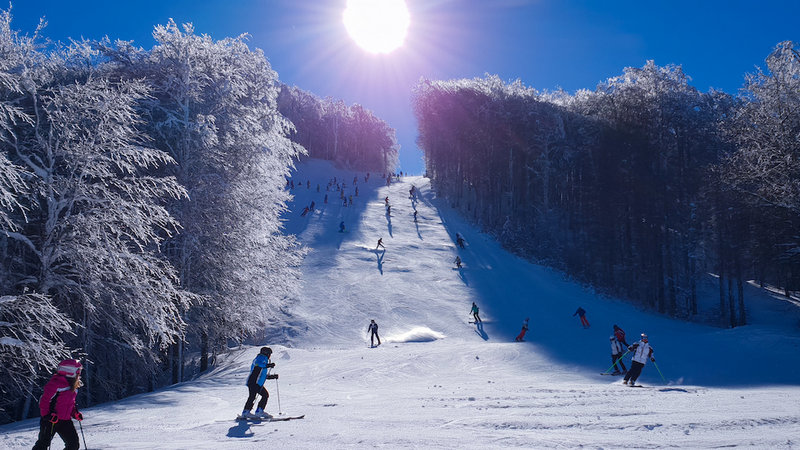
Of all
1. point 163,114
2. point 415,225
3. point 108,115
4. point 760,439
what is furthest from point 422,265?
point 760,439

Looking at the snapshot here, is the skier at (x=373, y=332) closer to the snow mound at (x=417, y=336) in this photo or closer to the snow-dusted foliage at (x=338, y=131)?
the snow mound at (x=417, y=336)

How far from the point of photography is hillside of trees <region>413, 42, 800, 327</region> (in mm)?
21969

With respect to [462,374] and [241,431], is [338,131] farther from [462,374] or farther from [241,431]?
[241,431]

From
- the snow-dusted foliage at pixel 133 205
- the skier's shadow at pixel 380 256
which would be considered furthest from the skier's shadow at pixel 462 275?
the snow-dusted foliage at pixel 133 205

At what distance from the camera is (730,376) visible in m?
14.1

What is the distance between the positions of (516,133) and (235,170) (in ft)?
133

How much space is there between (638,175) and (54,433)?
1606 inches

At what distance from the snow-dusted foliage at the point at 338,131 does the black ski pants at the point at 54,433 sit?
83559 mm

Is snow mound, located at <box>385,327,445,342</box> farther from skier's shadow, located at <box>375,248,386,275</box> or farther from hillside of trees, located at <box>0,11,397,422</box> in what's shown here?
skier's shadow, located at <box>375,248,386,275</box>

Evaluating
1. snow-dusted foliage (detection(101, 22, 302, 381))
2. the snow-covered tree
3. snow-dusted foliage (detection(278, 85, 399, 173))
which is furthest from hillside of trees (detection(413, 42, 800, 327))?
snow-dusted foliage (detection(278, 85, 399, 173))

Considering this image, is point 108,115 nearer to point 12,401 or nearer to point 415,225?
point 12,401

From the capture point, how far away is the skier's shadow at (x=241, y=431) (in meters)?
7.14

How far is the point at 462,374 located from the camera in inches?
611

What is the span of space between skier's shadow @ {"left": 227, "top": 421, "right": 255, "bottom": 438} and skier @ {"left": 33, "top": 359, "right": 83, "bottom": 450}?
2050 mm
